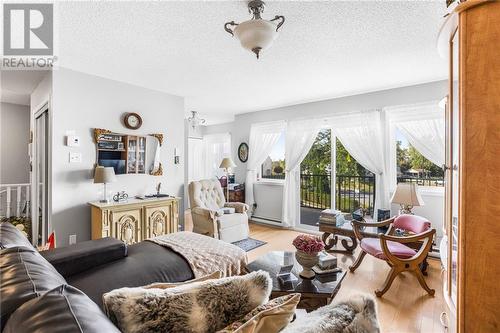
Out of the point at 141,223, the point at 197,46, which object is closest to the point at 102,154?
the point at 141,223

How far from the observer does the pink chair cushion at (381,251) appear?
253 centimetres

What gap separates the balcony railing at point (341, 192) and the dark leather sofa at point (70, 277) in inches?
131

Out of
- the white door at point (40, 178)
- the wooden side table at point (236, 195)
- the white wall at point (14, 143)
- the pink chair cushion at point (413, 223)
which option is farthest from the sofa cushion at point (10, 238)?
the white wall at point (14, 143)

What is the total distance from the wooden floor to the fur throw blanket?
732 millimetres

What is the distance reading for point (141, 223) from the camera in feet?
10.6

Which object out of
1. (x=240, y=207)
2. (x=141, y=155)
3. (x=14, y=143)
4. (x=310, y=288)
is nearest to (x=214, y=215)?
(x=240, y=207)

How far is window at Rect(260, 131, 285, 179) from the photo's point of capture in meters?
5.18

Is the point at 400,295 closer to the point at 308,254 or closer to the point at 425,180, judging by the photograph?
the point at 308,254

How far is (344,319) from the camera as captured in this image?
70cm

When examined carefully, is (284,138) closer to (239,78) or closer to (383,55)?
(239,78)

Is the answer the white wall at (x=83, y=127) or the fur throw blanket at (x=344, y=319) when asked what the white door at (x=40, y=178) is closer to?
the white wall at (x=83, y=127)

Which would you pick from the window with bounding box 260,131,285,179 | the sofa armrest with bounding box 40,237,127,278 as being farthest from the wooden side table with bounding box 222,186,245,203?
the sofa armrest with bounding box 40,237,127,278

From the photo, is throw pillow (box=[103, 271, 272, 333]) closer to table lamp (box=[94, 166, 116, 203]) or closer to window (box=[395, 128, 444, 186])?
table lamp (box=[94, 166, 116, 203])

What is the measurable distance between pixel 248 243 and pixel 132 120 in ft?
8.41
